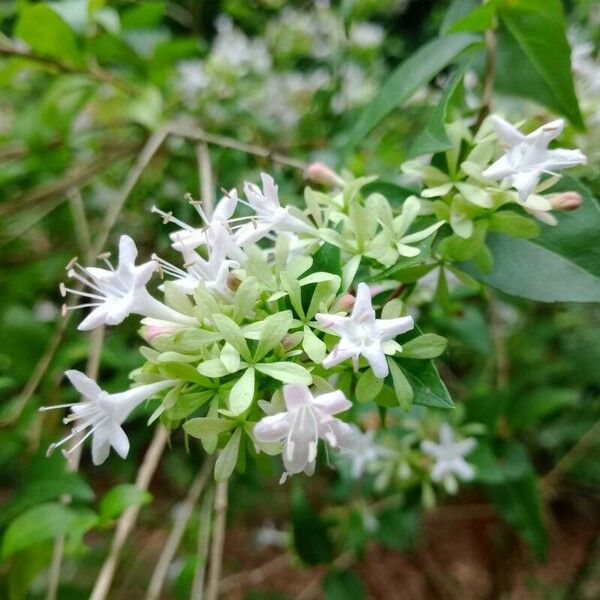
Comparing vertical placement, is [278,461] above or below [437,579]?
above

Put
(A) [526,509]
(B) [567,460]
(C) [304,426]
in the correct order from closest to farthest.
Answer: (C) [304,426]
(A) [526,509]
(B) [567,460]

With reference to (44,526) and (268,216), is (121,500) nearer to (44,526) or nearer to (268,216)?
(44,526)

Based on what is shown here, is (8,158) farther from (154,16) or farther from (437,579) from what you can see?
(437,579)

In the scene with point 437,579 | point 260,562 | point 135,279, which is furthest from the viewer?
point 260,562

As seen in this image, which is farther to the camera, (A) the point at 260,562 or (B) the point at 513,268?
(A) the point at 260,562

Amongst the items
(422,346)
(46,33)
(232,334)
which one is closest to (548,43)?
(422,346)

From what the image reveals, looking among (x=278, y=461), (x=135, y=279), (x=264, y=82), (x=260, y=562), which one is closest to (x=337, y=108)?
(x=264, y=82)

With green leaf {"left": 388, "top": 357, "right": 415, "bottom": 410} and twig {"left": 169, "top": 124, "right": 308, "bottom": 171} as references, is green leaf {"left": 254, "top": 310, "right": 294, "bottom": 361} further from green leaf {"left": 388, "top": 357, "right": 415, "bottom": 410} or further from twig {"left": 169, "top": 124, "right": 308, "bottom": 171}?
twig {"left": 169, "top": 124, "right": 308, "bottom": 171}
